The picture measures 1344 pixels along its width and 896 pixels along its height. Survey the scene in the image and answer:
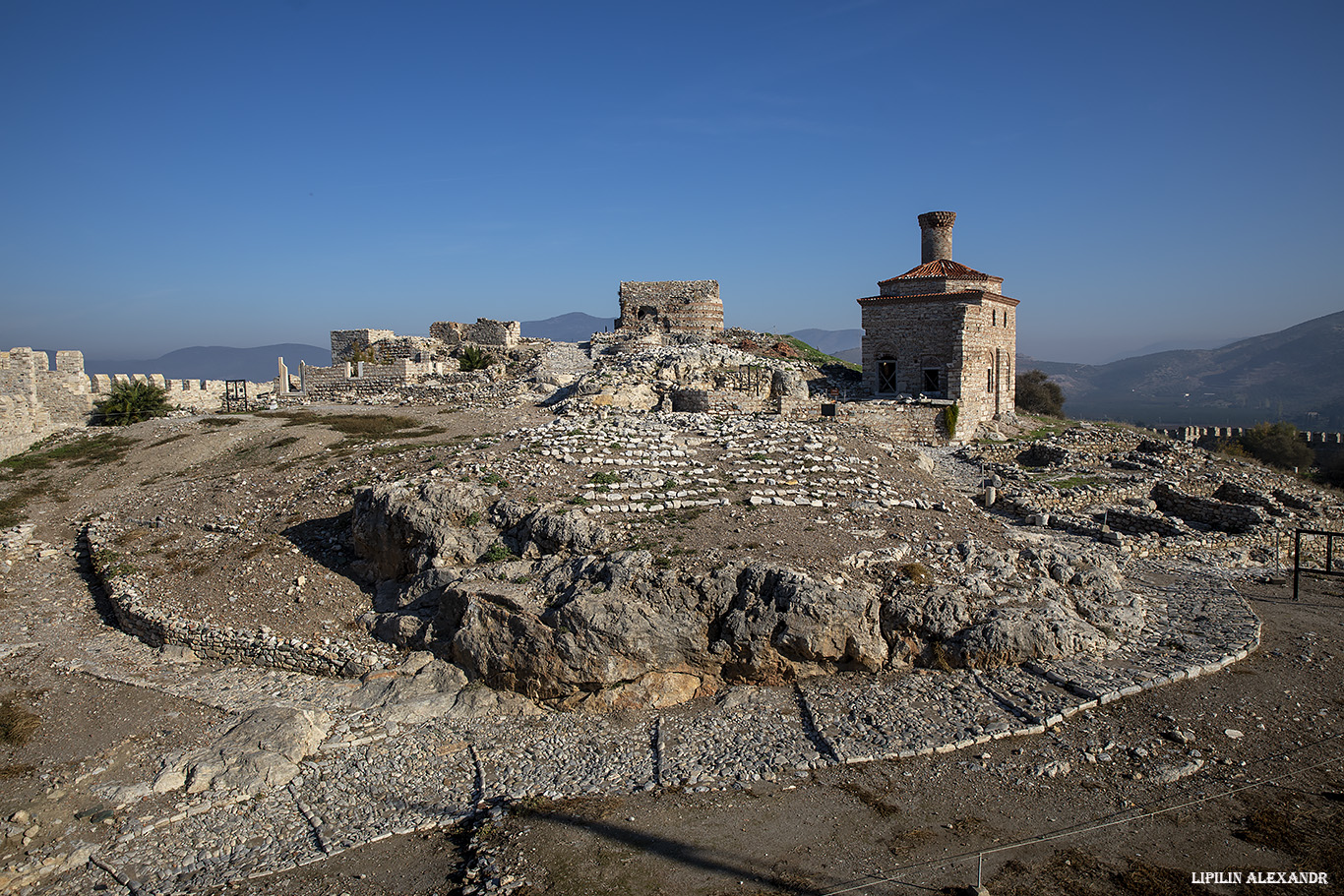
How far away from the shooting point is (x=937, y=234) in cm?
3259

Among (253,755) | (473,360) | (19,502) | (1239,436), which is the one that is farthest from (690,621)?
(1239,436)

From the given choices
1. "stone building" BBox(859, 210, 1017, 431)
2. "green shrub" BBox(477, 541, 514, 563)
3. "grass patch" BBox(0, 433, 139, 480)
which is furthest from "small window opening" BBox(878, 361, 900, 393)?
"grass patch" BBox(0, 433, 139, 480)

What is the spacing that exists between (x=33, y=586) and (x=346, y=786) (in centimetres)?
1209

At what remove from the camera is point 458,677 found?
11.9 m

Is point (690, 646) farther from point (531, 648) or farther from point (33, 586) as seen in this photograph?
point (33, 586)

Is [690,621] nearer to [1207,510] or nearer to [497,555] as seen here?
[497,555]

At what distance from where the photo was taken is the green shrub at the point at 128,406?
29.2m

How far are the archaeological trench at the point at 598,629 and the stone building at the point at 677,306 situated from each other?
19587mm

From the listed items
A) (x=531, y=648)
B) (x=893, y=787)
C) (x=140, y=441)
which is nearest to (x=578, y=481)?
(x=531, y=648)

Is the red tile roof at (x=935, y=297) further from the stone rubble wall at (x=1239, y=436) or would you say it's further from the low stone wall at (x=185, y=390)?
the low stone wall at (x=185, y=390)

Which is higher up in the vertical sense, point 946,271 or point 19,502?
point 946,271

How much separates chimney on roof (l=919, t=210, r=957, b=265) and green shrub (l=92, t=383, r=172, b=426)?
33562 millimetres

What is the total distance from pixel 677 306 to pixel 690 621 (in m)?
28.6

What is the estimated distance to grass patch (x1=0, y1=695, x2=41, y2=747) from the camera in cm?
1075
